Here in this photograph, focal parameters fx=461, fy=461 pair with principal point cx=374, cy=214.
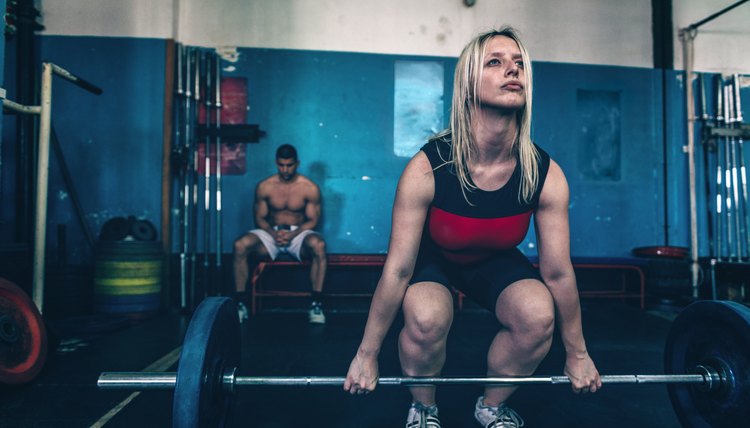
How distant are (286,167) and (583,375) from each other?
2.72m

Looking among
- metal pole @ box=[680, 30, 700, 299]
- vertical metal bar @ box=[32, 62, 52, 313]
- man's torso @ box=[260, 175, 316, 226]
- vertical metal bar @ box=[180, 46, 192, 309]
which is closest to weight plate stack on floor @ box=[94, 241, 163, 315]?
vertical metal bar @ box=[180, 46, 192, 309]

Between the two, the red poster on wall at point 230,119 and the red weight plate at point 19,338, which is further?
the red poster on wall at point 230,119

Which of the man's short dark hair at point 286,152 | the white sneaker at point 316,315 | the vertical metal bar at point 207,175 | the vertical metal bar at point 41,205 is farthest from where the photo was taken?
the vertical metal bar at point 207,175

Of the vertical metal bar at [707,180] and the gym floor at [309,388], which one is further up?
the vertical metal bar at [707,180]

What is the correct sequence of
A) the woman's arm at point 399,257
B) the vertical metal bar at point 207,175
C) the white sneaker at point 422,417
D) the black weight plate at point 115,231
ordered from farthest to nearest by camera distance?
the vertical metal bar at point 207,175 < the black weight plate at point 115,231 < the white sneaker at point 422,417 < the woman's arm at point 399,257

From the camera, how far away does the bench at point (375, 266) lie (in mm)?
3305

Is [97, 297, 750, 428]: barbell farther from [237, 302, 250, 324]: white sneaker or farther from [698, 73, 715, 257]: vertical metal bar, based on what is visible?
[698, 73, 715, 257]: vertical metal bar

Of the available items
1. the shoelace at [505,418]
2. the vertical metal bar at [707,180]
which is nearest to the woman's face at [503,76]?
the shoelace at [505,418]

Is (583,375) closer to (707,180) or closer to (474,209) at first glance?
(474,209)

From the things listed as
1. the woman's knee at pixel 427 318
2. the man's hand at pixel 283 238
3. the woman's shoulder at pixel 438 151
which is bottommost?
the woman's knee at pixel 427 318

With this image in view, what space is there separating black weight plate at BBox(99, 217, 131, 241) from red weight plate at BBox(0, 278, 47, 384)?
→ 1334 mm

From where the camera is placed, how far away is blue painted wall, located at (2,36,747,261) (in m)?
3.59

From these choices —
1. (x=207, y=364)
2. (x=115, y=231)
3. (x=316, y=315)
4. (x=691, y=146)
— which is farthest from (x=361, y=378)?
(x=691, y=146)

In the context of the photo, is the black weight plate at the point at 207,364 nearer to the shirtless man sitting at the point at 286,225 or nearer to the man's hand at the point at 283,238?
the shirtless man sitting at the point at 286,225
